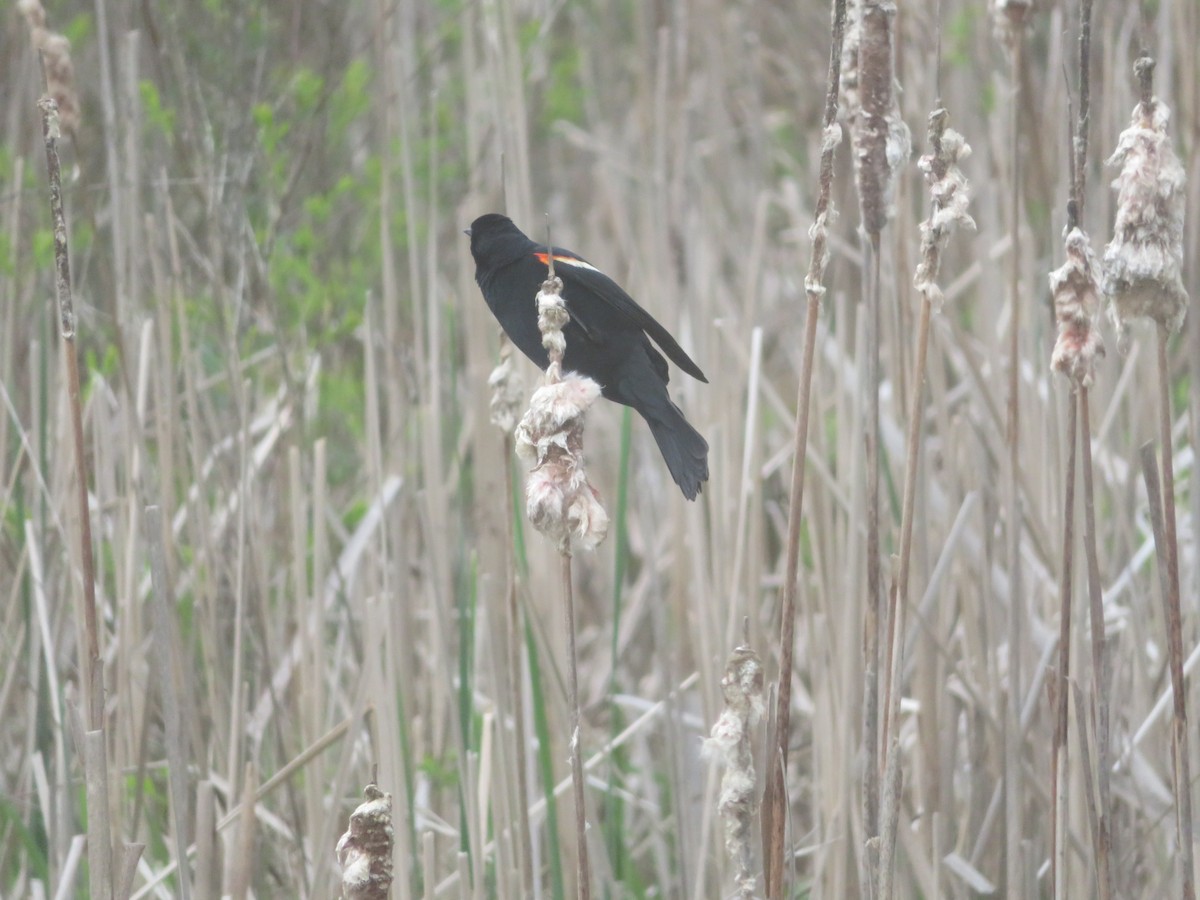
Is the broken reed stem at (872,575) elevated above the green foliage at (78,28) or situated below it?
below

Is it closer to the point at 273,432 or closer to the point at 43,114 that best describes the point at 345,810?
the point at 273,432

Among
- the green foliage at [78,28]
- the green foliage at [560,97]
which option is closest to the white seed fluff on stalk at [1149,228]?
the green foliage at [78,28]

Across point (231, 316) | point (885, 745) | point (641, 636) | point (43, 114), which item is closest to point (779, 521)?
point (641, 636)

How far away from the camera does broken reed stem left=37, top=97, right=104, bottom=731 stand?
980mm

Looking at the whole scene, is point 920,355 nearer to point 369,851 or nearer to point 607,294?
point 607,294

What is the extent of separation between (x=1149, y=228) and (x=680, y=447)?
46 cm

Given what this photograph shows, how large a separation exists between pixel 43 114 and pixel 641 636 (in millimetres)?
2201

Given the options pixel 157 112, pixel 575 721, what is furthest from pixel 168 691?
pixel 157 112

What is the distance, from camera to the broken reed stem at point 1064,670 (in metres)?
1.11

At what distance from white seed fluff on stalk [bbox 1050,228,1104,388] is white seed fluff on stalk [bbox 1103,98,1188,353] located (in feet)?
0.06

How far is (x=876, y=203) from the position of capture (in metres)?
1.15

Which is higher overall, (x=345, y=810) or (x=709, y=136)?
(x=709, y=136)

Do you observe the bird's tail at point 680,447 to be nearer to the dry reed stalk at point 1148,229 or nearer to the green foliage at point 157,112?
the dry reed stalk at point 1148,229

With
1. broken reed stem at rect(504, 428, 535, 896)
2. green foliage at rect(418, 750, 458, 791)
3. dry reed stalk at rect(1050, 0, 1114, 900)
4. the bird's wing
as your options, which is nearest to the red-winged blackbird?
the bird's wing
